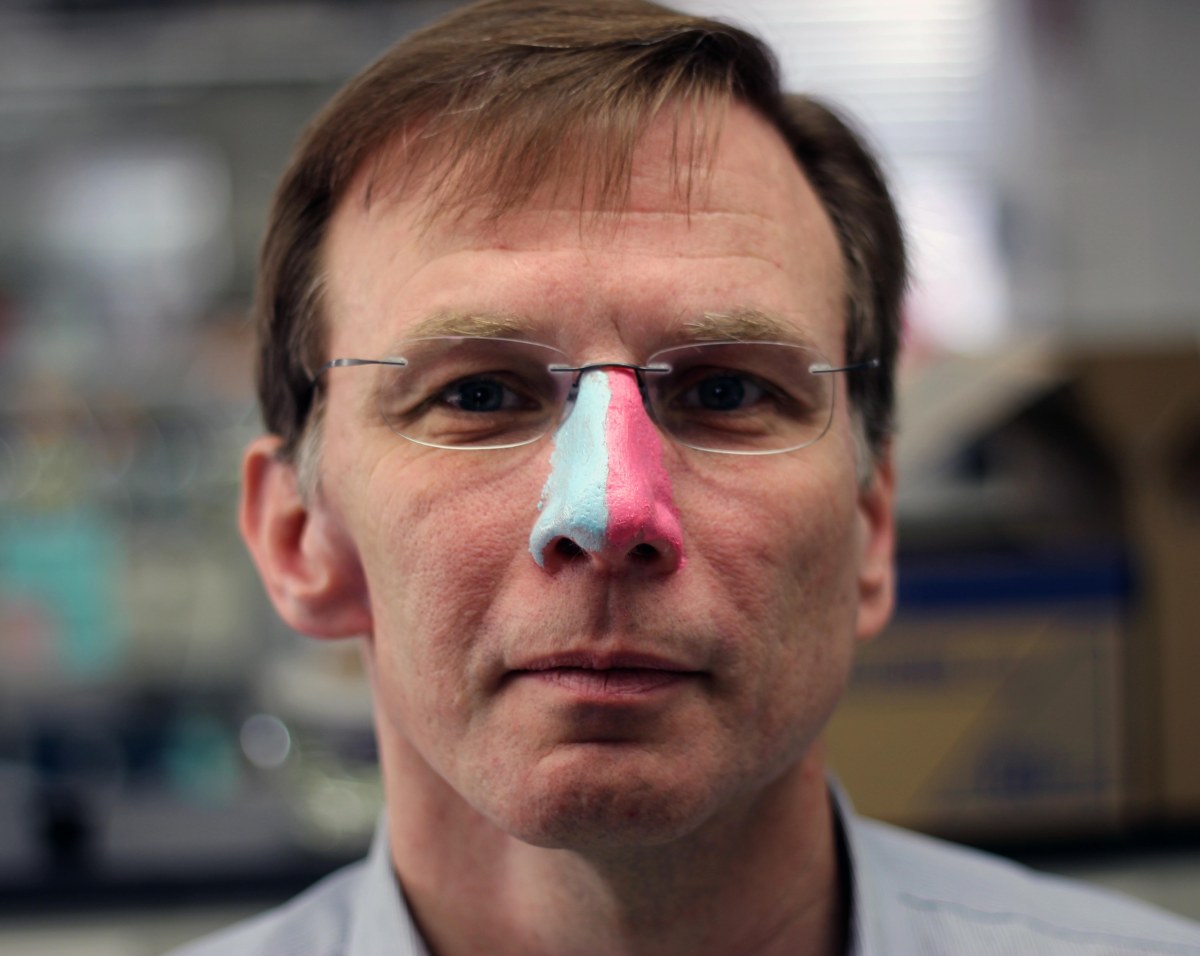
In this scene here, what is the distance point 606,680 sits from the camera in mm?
759

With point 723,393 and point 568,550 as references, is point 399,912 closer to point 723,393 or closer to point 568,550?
point 568,550

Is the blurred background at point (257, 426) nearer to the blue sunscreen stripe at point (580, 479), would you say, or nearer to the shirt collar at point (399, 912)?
the blue sunscreen stripe at point (580, 479)

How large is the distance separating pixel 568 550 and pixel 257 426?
1.10 m

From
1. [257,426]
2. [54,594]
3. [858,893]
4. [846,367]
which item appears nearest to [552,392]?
[846,367]

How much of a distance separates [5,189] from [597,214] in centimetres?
277

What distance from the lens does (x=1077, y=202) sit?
3.05m

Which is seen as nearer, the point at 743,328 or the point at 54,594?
the point at 743,328

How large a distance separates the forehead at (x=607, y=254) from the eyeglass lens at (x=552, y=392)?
2 cm

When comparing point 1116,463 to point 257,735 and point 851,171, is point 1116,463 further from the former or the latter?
point 257,735

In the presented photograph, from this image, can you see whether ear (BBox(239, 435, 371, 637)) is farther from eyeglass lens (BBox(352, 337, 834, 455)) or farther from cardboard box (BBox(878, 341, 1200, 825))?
cardboard box (BBox(878, 341, 1200, 825))

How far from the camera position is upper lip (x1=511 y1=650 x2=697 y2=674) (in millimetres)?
754

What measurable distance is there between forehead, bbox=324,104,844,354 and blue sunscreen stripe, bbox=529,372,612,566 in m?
0.05

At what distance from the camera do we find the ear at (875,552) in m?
1.01

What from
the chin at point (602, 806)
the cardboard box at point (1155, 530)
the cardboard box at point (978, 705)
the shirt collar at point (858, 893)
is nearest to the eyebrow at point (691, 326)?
the chin at point (602, 806)
